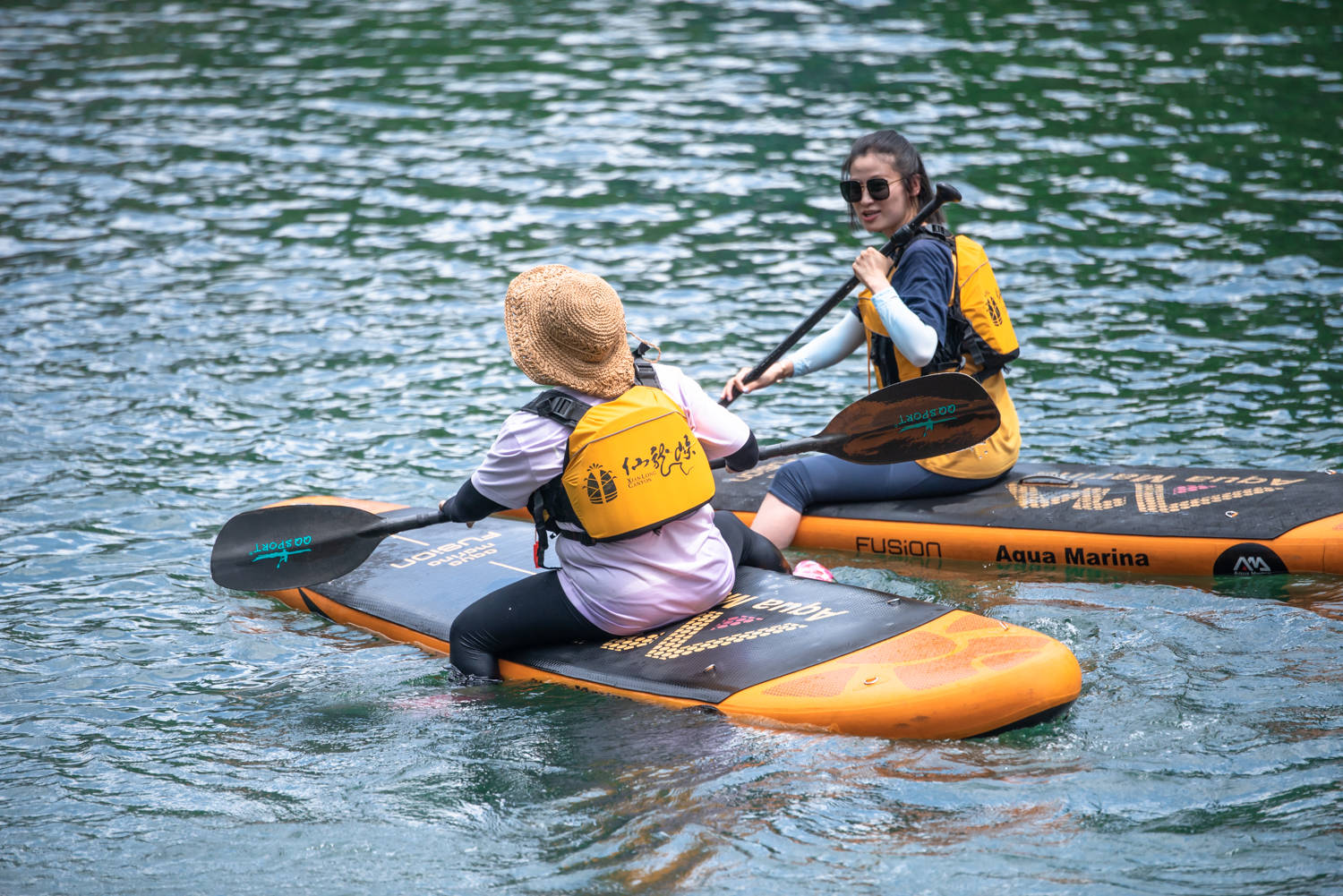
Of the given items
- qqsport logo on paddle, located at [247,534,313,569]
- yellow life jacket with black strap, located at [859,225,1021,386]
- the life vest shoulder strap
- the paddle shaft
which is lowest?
qqsport logo on paddle, located at [247,534,313,569]

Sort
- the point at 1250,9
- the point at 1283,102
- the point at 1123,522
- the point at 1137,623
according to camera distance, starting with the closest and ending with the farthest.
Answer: the point at 1137,623
the point at 1123,522
the point at 1283,102
the point at 1250,9

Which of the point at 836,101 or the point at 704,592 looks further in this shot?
the point at 836,101

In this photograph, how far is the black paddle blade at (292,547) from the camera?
5.11m

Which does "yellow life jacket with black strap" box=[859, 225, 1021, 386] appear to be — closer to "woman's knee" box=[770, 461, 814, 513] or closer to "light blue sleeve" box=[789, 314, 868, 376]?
"light blue sleeve" box=[789, 314, 868, 376]

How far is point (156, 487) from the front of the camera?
253 inches

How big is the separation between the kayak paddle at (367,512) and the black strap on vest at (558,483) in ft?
3.39

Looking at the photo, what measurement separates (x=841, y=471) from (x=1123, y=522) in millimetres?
1176

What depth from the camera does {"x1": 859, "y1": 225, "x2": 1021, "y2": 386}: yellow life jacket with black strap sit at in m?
5.12

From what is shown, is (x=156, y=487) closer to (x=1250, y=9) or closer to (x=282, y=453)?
(x=282, y=453)

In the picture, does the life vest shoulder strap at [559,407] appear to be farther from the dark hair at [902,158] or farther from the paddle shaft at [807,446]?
the dark hair at [902,158]

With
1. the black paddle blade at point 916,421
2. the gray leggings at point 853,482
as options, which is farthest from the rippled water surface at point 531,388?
the black paddle blade at point 916,421

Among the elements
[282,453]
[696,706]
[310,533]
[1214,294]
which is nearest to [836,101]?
[1214,294]

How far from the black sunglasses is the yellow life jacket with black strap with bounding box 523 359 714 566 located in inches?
59.8

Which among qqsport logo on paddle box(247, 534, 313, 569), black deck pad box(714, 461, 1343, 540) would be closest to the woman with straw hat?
qqsport logo on paddle box(247, 534, 313, 569)
